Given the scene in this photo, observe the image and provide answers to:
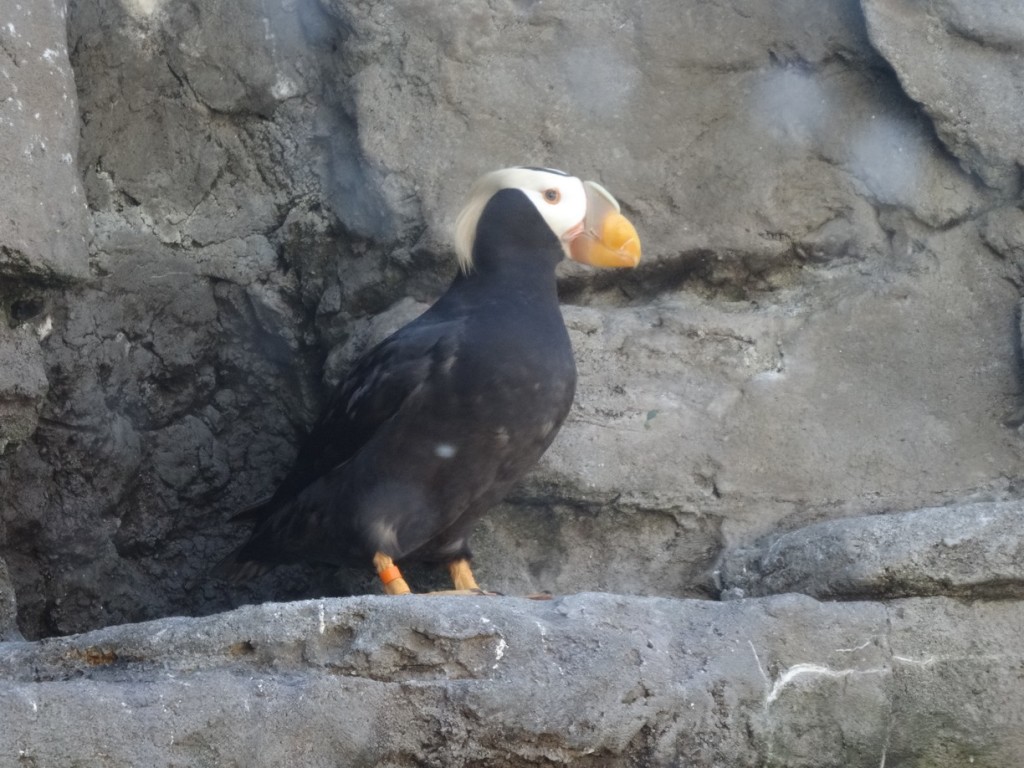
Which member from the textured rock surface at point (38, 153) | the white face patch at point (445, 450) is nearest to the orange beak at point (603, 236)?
the white face patch at point (445, 450)

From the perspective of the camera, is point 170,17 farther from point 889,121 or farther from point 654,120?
point 889,121

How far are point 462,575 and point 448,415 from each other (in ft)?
1.78

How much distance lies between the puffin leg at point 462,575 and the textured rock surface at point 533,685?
0.88m

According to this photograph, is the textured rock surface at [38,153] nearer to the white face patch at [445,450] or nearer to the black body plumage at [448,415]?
the black body plumage at [448,415]

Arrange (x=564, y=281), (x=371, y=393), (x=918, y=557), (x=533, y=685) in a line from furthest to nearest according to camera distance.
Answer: (x=564, y=281)
(x=371, y=393)
(x=918, y=557)
(x=533, y=685)

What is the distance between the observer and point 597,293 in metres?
4.82

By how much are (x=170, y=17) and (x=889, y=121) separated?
2310 mm

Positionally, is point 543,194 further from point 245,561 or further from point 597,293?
point 245,561

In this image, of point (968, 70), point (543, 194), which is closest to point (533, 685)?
point (543, 194)

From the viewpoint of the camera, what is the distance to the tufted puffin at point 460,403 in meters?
4.09

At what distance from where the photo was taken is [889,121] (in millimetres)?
4621

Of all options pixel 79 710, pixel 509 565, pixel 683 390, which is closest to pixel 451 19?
pixel 683 390

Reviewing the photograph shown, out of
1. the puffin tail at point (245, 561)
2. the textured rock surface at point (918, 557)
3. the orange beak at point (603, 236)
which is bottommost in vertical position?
the puffin tail at point (245, 561)

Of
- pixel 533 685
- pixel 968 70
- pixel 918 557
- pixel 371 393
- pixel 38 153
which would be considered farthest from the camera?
pixel 968 70
